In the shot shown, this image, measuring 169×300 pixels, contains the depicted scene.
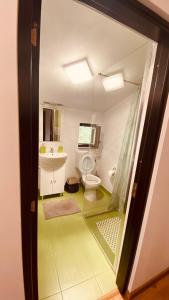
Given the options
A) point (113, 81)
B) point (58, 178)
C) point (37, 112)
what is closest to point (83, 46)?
point (113, 81)

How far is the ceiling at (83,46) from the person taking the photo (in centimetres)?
106

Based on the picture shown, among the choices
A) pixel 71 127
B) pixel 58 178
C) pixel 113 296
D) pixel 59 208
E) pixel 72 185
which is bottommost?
pixel 113 296

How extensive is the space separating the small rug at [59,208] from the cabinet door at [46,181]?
0.66 ft

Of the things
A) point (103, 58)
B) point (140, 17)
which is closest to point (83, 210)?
point (103, 58)

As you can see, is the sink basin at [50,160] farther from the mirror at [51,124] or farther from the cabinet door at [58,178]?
the mirror at [51,124]

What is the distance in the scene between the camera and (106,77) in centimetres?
190

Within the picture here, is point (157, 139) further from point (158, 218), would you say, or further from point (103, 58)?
point (103, 58)

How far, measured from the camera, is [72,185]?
285 cm

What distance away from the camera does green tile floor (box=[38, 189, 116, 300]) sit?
125 cm

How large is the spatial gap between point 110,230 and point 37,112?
1.91 meters

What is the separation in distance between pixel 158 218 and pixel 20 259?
100 cm

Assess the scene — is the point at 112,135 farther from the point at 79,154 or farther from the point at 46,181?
the point at 46,181

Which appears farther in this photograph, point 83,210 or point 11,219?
point 83,210

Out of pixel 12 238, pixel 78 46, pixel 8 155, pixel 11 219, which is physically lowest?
pixel 12 238
